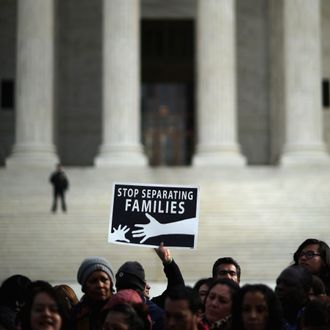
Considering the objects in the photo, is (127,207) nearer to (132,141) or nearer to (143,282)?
(143,282)

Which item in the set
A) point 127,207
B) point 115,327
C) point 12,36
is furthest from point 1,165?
point 115,327

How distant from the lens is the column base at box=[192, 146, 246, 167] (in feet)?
188

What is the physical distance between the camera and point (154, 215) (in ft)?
49.6

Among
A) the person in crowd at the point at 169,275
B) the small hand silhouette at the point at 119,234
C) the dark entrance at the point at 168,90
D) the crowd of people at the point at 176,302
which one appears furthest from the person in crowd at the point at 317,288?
the dark entrance at the point at 168,90

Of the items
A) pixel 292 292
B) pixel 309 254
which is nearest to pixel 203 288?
pixel 309 254

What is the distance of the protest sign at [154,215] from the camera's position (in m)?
14.9

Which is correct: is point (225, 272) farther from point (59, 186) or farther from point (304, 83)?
point (304, 83)

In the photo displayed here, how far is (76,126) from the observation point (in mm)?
68062

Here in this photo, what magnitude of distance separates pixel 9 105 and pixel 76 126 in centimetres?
471

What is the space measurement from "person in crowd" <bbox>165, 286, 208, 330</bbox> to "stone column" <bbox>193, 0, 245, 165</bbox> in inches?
1818

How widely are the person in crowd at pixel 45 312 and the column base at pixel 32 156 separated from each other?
46.3 meters

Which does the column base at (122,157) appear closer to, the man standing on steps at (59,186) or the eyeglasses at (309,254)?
the man standing on steps at (59,186)

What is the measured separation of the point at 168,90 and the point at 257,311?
2423 inches

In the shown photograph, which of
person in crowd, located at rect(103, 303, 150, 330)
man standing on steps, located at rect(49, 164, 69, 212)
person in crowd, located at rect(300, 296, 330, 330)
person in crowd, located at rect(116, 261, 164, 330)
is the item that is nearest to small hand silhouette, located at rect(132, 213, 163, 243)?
person in crowd, located at rect(116, 261, 164, 330)
